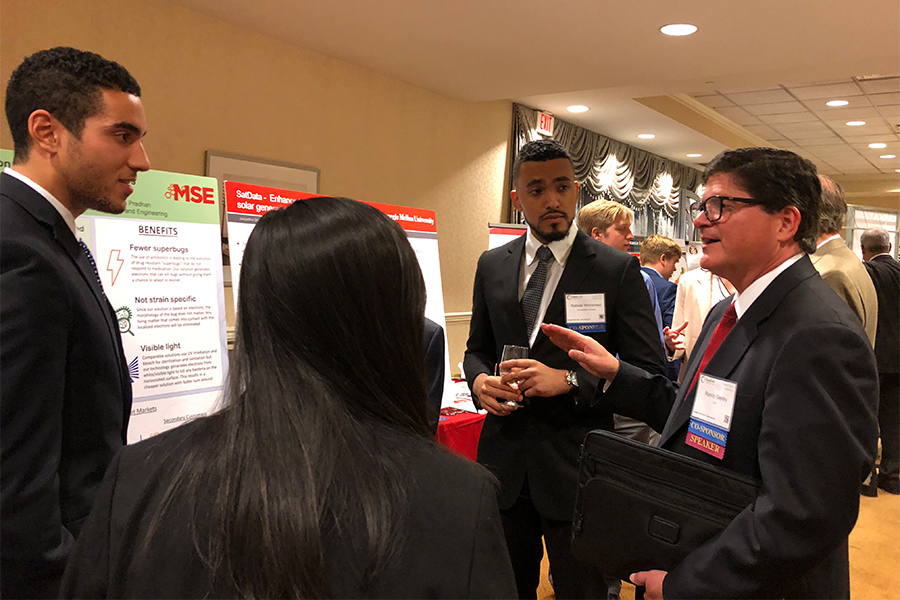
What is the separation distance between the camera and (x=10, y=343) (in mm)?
1104

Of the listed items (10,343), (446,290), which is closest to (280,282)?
(10,343)

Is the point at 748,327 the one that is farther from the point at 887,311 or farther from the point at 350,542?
the point at 887,311

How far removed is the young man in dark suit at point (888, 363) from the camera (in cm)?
434

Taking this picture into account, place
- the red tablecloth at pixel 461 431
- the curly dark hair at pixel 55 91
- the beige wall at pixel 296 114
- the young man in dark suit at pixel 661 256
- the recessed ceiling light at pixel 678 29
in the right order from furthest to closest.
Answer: the young man in dark suit at pixel 661 256, the recessed ceiling light at pixel 678 29, the beige wall at pixel 296 114, the red tablecloth at pixel 461 431, the curly dark hair at pixel 55 91

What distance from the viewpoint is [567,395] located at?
169 cm

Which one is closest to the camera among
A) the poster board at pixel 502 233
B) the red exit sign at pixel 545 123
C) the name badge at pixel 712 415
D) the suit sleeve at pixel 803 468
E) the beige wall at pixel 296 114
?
the suit sleeve at pixel 803 468

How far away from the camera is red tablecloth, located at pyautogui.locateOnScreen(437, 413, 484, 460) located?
2.78 meters

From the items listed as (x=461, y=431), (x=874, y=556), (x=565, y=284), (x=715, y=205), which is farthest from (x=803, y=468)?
(x=874, y=556)

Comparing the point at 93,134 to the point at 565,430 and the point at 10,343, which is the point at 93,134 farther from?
the point at 565,430

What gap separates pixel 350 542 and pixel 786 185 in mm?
1109

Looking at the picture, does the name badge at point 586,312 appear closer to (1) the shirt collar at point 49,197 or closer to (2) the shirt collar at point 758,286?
(2) the shirt collar at point 758,286

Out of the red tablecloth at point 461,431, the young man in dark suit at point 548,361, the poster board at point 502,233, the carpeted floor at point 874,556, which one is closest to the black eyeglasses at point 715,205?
the young man in dark suit at point 548,361

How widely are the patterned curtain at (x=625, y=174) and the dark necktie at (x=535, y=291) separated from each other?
4.28m

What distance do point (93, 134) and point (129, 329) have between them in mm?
823
